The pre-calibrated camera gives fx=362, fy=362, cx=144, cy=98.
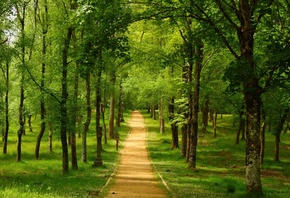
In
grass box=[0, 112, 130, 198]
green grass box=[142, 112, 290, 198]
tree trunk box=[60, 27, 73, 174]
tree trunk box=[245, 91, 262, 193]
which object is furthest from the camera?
tree trunk box=[60, 27, 73, 174]

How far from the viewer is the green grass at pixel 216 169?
1534 cm

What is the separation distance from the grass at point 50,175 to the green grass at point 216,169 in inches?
139

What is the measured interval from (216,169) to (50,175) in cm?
1151

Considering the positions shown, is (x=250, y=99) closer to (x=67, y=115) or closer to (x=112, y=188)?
(x=112, y=188)

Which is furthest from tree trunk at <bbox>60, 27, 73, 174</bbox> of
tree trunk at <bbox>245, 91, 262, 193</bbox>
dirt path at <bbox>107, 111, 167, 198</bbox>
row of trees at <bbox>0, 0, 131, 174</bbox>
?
tree trunk at <bbox>245, 91, 262, 193</bbox>

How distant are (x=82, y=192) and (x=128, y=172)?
859 centimetres

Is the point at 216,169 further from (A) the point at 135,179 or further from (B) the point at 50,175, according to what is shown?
(B) the point at 50,175

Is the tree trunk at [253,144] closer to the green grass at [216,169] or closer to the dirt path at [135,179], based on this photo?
the green grass at [216,169]

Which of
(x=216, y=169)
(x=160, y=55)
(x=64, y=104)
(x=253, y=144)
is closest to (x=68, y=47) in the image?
A: (x=64, y=104)

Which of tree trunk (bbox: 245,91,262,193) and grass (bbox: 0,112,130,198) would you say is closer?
grass (bbox: 0,112,130,198)

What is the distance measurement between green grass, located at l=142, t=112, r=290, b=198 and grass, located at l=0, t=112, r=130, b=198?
11.6ft

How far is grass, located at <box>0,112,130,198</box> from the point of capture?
12336mm

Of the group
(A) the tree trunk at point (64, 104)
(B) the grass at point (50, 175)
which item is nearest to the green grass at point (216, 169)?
(B) the grass at point (50, 175)

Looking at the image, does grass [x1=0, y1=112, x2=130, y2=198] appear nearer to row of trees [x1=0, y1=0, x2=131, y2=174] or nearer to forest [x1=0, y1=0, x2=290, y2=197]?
forest [x1=0, y1=0, x2=290, y2=197]
